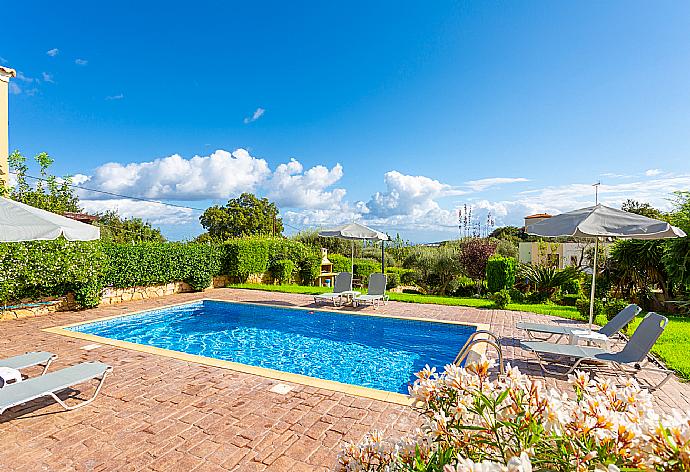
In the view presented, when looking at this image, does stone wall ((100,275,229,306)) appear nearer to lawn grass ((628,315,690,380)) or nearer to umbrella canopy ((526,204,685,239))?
umbrella canopy ((526,204,685,239))

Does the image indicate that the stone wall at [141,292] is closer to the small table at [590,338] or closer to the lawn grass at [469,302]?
the lawn grass at [469,302]

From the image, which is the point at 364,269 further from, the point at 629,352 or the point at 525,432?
the point at 525,432

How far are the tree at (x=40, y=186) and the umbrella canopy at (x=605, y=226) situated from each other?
64.7 ft

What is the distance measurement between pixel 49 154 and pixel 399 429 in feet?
69.7

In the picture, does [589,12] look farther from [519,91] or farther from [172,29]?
[172,29]

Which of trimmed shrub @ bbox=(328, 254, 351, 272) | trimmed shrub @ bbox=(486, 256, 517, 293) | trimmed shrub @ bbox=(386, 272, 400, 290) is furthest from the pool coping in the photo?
trimmed shrub @ bbox=(328, 254, 351, 272)

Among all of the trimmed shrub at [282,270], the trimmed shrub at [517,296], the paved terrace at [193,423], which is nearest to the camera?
the paved terrace at [193,423]

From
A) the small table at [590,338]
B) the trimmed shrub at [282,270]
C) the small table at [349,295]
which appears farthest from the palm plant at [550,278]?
the trimmed shrub at [282,270]

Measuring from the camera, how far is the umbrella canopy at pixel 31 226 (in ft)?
15.6

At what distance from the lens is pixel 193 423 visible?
4609 millimetres

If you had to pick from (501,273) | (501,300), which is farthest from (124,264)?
(501,273)

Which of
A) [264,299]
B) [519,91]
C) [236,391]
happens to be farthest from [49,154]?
[519,91]

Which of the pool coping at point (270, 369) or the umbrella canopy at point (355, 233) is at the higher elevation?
the umbrella canopy at point (355, 233)

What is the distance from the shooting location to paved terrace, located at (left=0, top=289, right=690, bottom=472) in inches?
151
